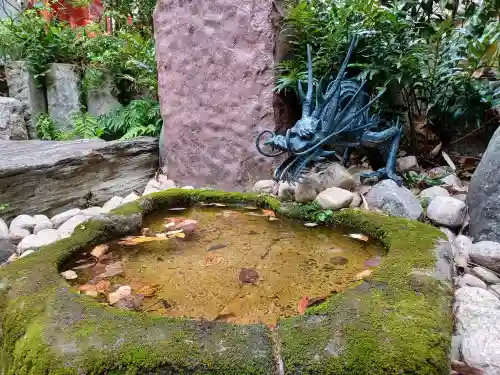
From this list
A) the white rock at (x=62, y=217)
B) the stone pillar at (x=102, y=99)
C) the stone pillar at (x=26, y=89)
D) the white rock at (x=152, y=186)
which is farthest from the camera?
the stone pillar at (x=102, y=99)

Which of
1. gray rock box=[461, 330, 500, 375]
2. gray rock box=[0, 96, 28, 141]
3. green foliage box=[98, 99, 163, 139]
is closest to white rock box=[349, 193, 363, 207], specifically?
gray rock box=[461, 330, 500, 375]

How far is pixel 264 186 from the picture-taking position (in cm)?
302

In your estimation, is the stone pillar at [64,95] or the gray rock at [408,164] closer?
the gray rock at [408,164]

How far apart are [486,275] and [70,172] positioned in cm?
290

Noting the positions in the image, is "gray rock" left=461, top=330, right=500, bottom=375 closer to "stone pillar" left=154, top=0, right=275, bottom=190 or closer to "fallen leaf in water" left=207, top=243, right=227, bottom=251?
"fallen leaf in water" left=207, top=243, right=227, bottom=251

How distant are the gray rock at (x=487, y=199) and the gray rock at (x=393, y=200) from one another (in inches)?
12.1

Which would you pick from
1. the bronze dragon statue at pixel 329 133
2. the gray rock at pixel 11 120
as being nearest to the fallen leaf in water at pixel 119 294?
the bronze dragon statue at pixel 329 133

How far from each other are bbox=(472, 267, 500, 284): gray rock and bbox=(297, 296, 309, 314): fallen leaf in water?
98 cm

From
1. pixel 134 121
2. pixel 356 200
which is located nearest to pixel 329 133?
pixel 356 200

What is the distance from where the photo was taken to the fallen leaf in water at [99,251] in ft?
6.35

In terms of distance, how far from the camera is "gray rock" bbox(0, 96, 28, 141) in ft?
14.2

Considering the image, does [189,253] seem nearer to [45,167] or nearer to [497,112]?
[45,167]

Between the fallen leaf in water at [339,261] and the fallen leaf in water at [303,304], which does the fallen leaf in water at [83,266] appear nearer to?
the fallen leaf in water at [303,304]

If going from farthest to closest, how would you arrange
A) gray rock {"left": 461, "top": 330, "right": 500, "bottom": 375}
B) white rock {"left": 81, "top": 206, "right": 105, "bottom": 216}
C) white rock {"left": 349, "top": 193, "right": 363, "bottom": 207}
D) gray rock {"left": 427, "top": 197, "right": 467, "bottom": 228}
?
white rock {"left": 81, "top": 206, "right": 105, "bottom": 216}
white rock {"left": 349, "top": 193, "right": 363, "bottom": 207}
gray rock {"left": 427, "top": 197, "right": 467, "bottom": 228}
gray rock {"left": 461, "top": 330, "right": 500, "bottom": 375}
